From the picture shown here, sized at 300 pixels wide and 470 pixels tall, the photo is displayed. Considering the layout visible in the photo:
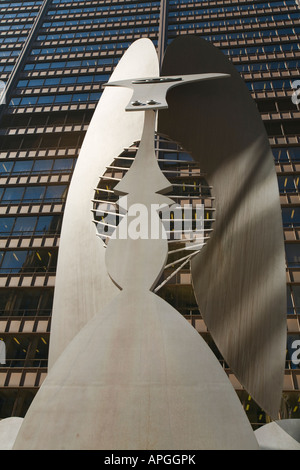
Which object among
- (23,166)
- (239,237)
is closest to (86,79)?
(23,166)

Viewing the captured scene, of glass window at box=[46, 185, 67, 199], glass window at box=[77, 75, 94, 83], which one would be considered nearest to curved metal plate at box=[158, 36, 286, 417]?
glass window at box=[46, 185, 67, 199]

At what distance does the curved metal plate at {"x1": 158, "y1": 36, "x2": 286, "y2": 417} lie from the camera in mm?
8305

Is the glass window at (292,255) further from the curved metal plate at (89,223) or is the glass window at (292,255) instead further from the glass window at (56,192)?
the glass window at (56,192)

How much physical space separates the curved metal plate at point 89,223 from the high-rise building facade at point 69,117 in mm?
2773

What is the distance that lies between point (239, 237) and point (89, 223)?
4276 millimetres

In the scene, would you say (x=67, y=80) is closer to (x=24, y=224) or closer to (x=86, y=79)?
(x=86, y=79)

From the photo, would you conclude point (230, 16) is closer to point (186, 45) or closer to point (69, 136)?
point (69, 136)

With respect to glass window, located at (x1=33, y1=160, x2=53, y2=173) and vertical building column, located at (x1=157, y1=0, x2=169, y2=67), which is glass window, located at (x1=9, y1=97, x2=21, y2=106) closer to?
glass window, located at (x1=33, y1=160, x2=53, y2=173)

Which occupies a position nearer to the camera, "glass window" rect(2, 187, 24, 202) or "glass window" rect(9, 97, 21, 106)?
"glass window" rect(2, 187, 24, 202)

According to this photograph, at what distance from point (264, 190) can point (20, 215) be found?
2001 centimetres

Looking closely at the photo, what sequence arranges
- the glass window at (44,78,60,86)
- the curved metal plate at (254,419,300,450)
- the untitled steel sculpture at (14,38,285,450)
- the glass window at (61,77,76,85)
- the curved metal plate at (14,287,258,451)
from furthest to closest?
the glass window at (44,78,60,86)
the glass window at (61,77,76,85)
the curved metal plate at (254,419,300,450)
the untitled steel sculpture at (14,38,285,450)
the curved metal plate at (14,287,258,451)

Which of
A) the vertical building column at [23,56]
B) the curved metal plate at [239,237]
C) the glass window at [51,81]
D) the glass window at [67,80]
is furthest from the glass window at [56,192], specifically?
the curved metal plate at [239,237]

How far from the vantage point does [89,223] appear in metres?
9.62

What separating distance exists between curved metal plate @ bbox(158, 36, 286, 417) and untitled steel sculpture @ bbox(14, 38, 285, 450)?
1.4 inches
